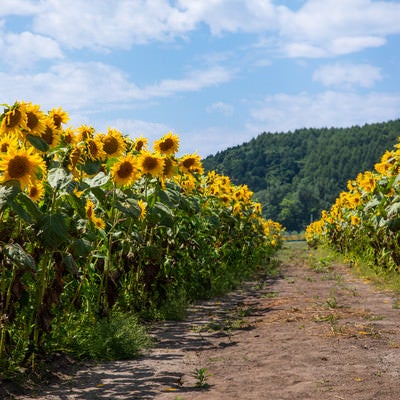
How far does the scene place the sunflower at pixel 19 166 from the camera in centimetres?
351

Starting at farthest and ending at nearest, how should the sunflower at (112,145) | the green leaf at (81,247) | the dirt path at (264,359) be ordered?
the sunflower at (112,145) → the green leaf at (81,247) → the dirt path at (264,359)

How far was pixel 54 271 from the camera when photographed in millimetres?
4512

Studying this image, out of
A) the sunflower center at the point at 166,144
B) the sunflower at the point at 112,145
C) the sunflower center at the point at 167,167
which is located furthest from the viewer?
the sunflower center at the point at 166,144

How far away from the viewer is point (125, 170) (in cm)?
491

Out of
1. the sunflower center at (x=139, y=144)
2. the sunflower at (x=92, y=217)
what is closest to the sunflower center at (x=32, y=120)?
the sunflower at (x=92, y=217)

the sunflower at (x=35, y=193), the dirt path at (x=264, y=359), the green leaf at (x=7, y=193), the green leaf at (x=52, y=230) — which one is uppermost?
the sunflower at (x=35, y=193)

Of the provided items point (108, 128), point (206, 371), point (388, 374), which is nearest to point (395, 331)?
point (388, 374)

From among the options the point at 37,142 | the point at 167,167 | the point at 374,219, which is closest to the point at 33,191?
the point at 37,142

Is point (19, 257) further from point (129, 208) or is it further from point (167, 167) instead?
point (167, 167)

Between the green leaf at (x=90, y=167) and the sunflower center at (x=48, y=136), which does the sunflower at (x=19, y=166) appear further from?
the green leaf at (x=90, y=167)

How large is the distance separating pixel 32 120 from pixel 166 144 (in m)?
2.22

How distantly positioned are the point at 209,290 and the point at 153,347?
3.38 meters

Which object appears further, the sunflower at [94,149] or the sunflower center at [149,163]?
the sunflower center at [149,163]

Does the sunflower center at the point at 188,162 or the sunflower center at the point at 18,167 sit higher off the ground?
the sunflower center at the point at 188,162
